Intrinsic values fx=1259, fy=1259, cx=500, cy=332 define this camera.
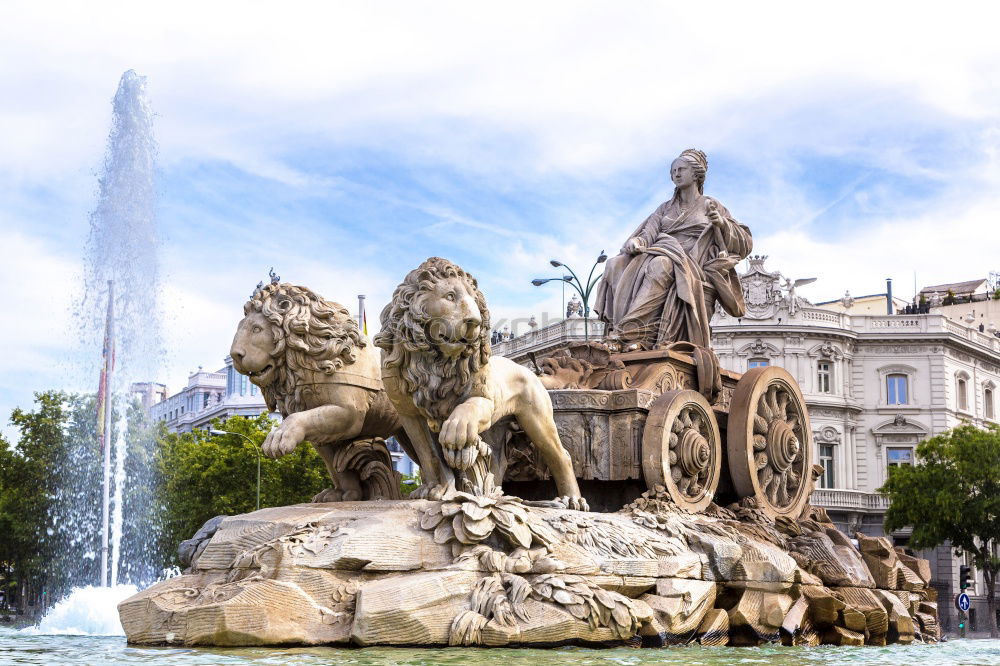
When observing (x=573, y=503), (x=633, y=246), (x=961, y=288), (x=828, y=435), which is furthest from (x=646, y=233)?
(x=961, y=288)

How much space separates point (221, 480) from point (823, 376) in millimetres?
26719

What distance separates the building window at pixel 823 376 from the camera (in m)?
52.8

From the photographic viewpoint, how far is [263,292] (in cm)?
995

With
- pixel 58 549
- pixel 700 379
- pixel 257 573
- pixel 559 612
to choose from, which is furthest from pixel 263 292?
pixel 58 549

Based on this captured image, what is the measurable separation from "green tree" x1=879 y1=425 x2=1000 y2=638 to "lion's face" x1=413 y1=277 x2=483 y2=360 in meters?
34.3

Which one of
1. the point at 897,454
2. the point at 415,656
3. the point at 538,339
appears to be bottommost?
the point at 415,656

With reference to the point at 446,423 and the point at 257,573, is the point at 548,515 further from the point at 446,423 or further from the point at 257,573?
the point at 257,573

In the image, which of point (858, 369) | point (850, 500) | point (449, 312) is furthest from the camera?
point (858, 369)

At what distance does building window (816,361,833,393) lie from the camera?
52.8 m

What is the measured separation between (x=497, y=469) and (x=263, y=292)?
2341mm

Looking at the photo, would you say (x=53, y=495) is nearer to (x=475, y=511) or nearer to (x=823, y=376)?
(x=475, y=511)

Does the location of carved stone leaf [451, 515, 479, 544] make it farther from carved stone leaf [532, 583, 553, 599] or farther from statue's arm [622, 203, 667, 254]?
statue's arm [622, 203, 667, 254]

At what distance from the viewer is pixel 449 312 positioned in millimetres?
8891

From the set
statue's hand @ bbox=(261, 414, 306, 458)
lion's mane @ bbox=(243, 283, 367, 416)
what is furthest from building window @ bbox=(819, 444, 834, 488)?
statue's hand @ bbox=(261, 414, 306, 458)
